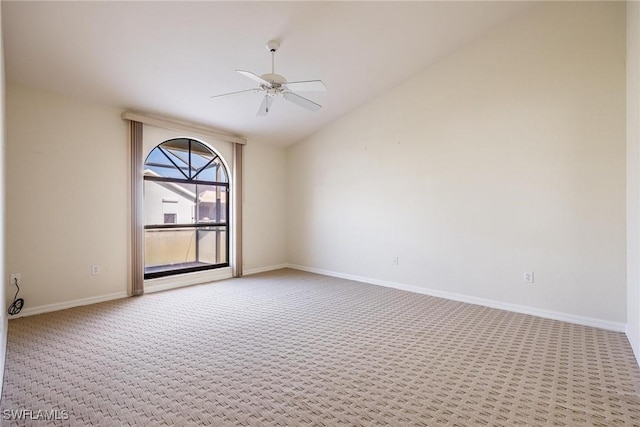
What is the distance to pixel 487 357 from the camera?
8.87ft

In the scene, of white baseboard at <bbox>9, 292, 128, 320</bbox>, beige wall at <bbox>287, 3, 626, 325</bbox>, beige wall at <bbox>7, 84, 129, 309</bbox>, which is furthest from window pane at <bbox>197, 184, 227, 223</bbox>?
beige wall at <bbox>287, 3, 626, 325</bbox>

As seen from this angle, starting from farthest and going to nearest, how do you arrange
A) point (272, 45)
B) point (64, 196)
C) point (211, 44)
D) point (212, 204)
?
point (212, 204)
point (64, 196)
point (272, 45)
point (211, 44)

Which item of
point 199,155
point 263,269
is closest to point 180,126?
point 199,155

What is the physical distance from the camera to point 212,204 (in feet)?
19.0

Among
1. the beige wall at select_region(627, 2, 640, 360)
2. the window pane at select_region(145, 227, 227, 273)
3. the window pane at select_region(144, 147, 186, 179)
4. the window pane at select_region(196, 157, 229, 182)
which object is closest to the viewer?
the beige wall at select_region(627, 2, 640, 360)

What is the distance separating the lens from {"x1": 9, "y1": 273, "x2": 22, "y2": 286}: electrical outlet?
3557 millimetres

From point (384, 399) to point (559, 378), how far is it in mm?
1412

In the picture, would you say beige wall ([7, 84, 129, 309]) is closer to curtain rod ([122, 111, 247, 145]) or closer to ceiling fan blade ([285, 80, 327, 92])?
curtain rod ([122, 111, 247, 145])

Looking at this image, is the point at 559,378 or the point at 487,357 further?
the point at 487,357

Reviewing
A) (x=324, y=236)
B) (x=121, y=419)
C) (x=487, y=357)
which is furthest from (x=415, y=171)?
(x=121, y=419)

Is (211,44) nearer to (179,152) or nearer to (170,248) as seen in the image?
(179,152)

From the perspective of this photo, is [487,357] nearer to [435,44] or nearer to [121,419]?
[121,419]

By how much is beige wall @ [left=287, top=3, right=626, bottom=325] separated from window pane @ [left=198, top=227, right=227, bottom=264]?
2.37m

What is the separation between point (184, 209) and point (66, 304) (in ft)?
6.82
